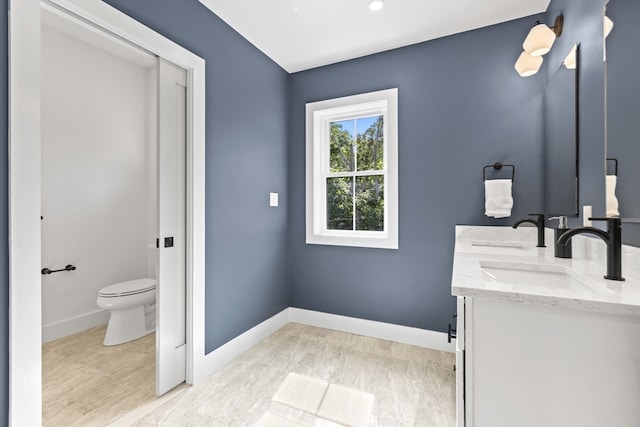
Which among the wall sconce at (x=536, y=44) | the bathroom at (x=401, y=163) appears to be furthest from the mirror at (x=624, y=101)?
the bathroom at (x=401, y=163)

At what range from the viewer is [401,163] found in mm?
2426

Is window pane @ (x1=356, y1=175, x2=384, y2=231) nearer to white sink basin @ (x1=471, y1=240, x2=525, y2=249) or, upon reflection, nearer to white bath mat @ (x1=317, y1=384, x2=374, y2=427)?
white sink basin @ (x1=471, y1=240, x2=525, y2=249)

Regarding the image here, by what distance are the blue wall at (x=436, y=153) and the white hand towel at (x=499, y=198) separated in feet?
0.44

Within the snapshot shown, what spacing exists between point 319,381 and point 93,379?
4.82 feet

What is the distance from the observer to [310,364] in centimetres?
206

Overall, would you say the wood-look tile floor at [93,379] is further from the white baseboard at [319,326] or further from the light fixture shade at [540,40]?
the light fixture shade at [540,40]

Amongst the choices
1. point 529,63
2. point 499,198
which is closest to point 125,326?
point 499,198

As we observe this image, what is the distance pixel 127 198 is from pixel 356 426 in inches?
116

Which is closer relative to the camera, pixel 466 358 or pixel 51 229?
pixel 466 358

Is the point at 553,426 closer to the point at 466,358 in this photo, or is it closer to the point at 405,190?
the point at 466,358

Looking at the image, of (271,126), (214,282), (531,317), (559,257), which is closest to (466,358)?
(531,317)

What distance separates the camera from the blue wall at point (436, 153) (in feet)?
6.77

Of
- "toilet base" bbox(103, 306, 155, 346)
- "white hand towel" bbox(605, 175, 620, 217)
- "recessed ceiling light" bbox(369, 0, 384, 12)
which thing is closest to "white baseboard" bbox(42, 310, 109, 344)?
"toilet base" bbox(103, 306, 155, 346)

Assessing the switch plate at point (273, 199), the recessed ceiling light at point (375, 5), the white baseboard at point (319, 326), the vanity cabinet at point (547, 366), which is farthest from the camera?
the switch plate at point (273, 199)
